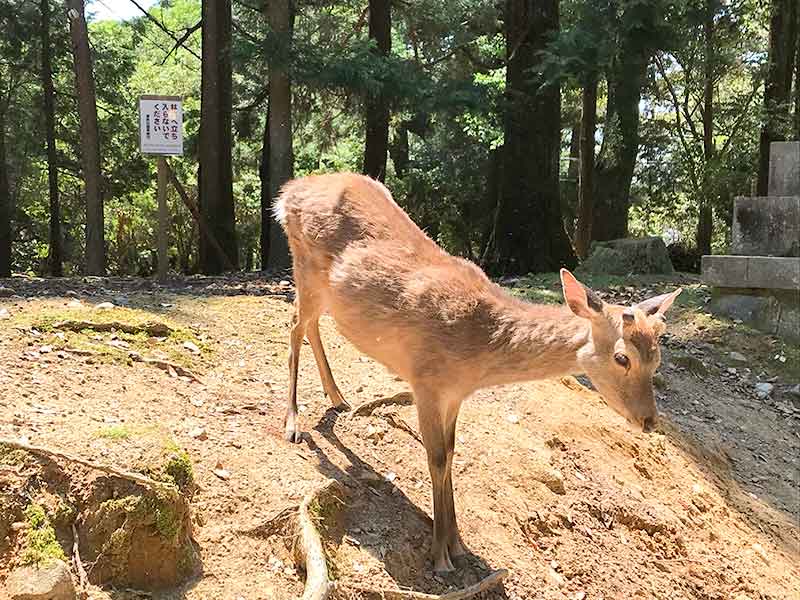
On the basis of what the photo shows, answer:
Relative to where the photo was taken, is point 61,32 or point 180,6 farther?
point 180,6

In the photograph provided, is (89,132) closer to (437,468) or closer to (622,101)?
(622,101)

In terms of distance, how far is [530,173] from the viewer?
1123 cm

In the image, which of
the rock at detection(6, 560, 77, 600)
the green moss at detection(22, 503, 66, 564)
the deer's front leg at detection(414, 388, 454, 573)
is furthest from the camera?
the deer's front leg at detection(414, 388, 454, 573)

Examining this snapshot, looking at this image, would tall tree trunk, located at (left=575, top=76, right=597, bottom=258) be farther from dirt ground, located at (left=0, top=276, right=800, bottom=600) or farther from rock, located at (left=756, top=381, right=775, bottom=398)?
dirt ground, located at (left=0, top=276, right=800, bottom=600)

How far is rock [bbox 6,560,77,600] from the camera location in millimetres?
2803

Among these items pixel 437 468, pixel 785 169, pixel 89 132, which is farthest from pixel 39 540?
pixel 89 132

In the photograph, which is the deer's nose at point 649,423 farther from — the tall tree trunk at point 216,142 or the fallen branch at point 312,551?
the tall tree trunk at point 216,142

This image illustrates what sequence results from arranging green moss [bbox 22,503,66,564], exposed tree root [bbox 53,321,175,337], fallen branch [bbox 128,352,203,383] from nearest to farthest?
green moss [bbox 22,503,66,564], fallen branch [bbox 128,352,203,383], exposed tree root [bbox 53,321,175,337]

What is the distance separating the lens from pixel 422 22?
51.5ft

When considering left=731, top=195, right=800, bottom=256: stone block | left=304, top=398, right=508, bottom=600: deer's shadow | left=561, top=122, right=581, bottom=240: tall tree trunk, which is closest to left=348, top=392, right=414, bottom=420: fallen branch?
left=304, top=398, right=508, bottom=600: deer's shadow

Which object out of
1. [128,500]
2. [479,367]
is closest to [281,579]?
[128,500]

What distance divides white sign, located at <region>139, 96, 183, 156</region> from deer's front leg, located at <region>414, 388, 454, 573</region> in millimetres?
6425

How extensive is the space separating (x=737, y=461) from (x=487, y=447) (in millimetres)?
2591

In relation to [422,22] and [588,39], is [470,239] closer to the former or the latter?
[422,22]
